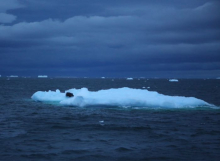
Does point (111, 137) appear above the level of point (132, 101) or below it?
below

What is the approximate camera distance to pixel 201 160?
34.8 feet

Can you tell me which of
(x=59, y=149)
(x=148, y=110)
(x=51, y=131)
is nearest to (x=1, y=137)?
(x=51, y=131)

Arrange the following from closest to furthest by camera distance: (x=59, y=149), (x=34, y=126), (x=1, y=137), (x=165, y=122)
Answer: (x=59, y=149)
(x=1, y=137)
(x=34, y=126)
(x=165, y=122)

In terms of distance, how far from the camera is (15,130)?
619 inches

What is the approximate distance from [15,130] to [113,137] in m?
6.29

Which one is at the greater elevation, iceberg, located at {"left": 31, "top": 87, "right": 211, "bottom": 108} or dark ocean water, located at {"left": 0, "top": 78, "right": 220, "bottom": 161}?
iceberg, located at {"left": 31, "top": 87, "right": 211, "bottom": 108}

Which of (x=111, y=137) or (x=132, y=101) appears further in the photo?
(x=132, y=101)

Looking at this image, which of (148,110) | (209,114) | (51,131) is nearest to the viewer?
(51,131)

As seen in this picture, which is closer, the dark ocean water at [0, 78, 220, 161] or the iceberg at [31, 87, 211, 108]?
the dark ocean water at [0, 78, 220, 161]

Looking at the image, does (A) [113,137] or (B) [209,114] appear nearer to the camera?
(A) [113,137]

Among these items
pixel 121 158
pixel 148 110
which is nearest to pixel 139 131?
pixel 121 158

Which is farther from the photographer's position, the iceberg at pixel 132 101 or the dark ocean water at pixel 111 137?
the iceberg at pixel 132 101

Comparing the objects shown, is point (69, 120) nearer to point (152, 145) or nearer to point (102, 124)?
point (102, 124)

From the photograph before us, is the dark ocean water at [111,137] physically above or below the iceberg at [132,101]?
below
